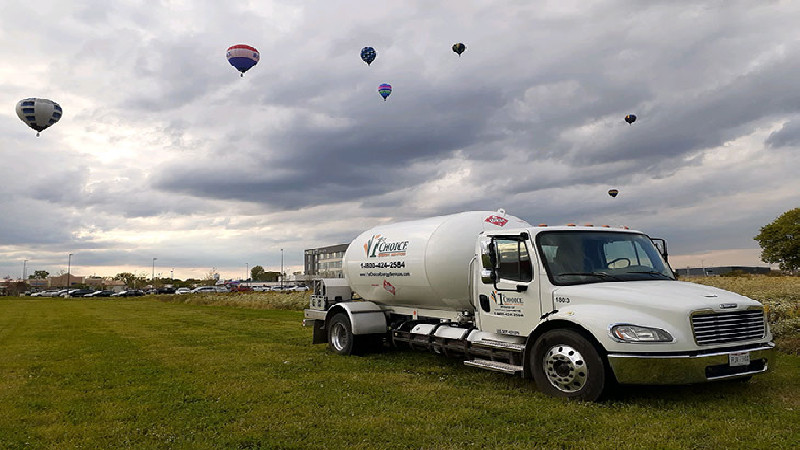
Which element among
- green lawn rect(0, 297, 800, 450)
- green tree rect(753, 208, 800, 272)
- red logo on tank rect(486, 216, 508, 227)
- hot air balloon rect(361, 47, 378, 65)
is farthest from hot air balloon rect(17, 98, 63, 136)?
green tree rect(753, 208, 800, 272)

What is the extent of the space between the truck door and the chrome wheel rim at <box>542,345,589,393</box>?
0.66 meters

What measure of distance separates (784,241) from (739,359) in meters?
82.9

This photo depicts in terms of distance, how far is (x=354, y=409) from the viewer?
7.41 m

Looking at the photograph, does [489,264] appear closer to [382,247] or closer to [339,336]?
[382,247]

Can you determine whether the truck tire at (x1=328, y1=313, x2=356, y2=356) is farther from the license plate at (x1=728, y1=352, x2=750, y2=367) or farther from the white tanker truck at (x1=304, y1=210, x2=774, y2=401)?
the license plate at (x1=728, y1=352, x2=750, y2=367)

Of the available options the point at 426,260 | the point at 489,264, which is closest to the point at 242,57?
the point at 426,260

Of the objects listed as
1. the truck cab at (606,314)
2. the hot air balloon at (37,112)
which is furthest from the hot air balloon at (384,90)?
the truck cab at (606,314)

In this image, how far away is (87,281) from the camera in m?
193

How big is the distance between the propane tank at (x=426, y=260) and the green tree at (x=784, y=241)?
80.4 metres

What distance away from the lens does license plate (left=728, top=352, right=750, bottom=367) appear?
7110 millimetres

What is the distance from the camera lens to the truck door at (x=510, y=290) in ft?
27.6

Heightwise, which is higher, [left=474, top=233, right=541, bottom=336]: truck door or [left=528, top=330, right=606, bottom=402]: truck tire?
[left=474, top=233, right=541, bottom=336]: truck door

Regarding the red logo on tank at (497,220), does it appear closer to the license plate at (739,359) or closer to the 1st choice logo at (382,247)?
the 1st choice logo at (382,247)

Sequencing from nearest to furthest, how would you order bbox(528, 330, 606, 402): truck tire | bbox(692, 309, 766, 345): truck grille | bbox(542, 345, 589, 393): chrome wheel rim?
bbox(692, 309, 766, 345): truck grille → bbox(528, 330, 606, 402): truck tire → bbox(542, 345, 589, 393): chrome wheel rim
